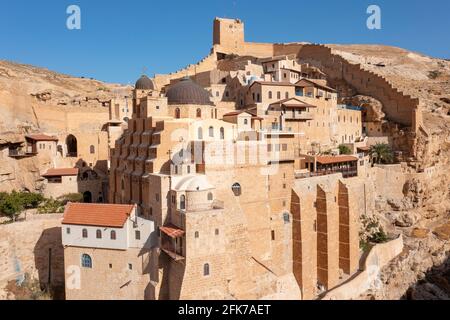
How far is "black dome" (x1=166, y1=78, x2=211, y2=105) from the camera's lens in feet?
96.0

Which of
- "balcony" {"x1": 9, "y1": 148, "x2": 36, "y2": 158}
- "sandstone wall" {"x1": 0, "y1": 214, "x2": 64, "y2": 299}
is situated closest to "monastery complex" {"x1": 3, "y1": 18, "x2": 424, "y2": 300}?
"balcony" {"x1": 9, "y1": 148, "x2": 36, "y2": 158}

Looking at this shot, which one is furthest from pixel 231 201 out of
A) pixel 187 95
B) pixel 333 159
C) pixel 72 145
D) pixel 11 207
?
pixel 72 145

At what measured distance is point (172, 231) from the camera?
1930 cm

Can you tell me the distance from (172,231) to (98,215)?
5.19 metres

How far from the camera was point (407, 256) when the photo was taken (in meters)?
31.2

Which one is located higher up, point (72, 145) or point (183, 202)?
point (72, 145)

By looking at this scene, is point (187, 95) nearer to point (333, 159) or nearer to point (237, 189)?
point (237, 189)

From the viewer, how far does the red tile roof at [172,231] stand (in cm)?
1872

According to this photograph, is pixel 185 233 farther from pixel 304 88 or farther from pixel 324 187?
pixel 304 88

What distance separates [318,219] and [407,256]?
896cm

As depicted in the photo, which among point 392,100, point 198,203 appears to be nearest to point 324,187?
point 198,203

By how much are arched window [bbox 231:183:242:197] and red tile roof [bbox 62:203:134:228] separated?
591 centimetres

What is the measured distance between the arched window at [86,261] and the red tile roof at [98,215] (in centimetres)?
180
